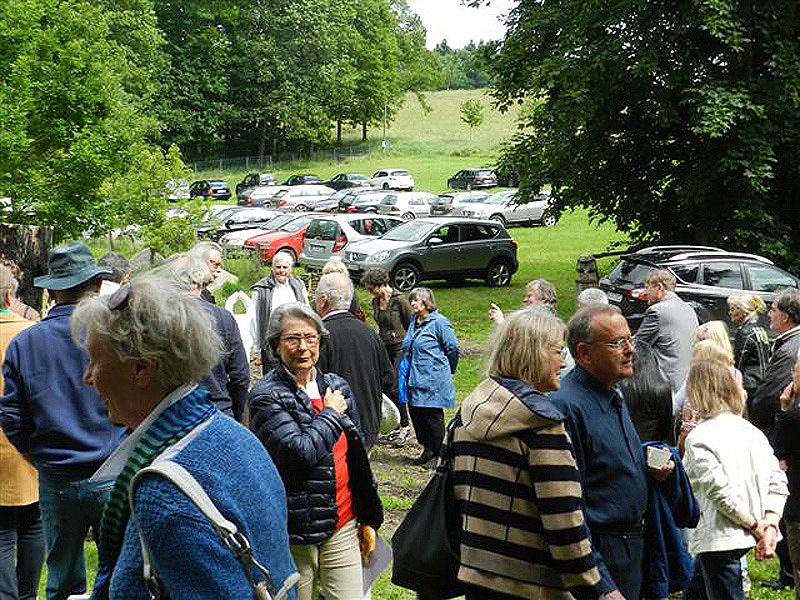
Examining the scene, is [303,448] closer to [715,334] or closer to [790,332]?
[715,334]

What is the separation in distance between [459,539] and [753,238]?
17.3 m

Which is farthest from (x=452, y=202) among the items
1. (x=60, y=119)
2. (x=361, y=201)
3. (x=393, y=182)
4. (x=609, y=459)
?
(x=609, y=459)

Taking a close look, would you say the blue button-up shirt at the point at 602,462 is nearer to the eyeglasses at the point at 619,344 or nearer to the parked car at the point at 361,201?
the eyeglasses at the point at 619,344

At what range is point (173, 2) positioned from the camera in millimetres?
74875

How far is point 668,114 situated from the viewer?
2005 centimetres

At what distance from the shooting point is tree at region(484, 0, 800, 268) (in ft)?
62.8

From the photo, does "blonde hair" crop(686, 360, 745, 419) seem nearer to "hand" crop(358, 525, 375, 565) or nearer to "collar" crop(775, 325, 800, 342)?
"hand" crop(358, 525, 375, 565)

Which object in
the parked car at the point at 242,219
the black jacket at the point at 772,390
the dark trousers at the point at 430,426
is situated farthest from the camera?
the parked car at the point at 242,219

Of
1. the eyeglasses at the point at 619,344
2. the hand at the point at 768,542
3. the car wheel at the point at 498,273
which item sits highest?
the eyeglasses at the point at 619,344

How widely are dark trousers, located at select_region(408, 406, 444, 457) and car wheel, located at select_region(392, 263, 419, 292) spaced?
1423cm

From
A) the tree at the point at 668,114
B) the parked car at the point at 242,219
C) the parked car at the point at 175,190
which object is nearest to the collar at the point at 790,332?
the tree at the point at 668,114

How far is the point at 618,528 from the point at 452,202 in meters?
39.4

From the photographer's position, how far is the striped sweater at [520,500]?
372 cm

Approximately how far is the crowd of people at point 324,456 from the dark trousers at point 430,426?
9.91 feet
